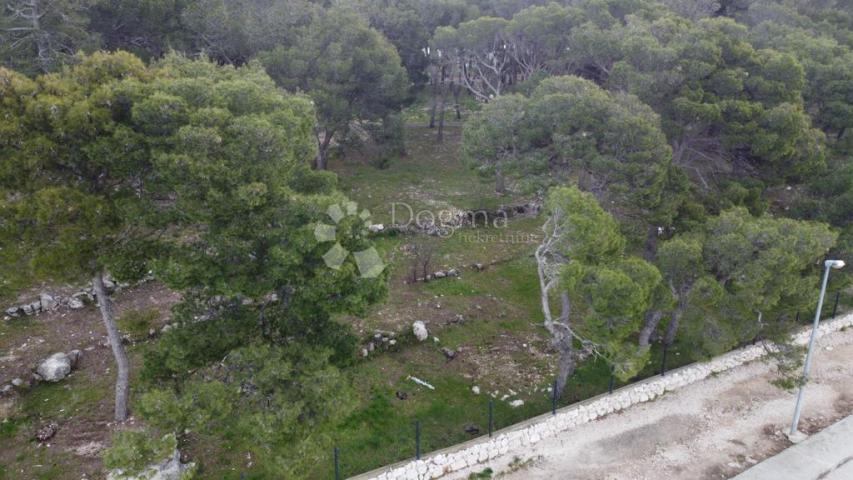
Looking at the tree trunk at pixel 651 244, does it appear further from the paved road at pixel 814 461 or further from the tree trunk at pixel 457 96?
the tree trunk at pixel 457 96

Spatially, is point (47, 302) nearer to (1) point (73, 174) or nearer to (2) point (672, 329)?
(1) point (73, 174)

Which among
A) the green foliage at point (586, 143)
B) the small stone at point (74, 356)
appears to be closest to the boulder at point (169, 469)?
the small stone at point (74, 356)

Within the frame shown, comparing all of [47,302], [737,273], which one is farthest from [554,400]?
[47,302]

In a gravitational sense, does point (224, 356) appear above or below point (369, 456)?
above

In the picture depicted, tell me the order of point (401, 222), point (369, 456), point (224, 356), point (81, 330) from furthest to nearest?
point (401, 222) < point (81, 330) < point (369, 456) < point (224, 356)

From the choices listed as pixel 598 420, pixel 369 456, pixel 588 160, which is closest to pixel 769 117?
pixel 588 160

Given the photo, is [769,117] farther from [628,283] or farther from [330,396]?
[330,396]

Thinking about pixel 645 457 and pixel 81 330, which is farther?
pixel 81 330
